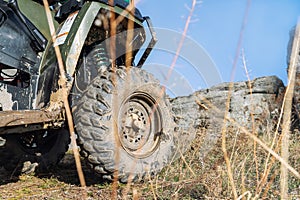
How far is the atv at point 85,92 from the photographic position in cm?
229

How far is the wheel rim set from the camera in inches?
102

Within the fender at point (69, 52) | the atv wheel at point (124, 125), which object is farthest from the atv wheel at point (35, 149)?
the atv wheel at point (124, 125)

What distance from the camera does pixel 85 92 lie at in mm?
2402

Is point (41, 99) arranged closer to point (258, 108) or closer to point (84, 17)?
point (84, 17)

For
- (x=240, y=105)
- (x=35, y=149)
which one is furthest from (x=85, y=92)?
(x=240, y=105)

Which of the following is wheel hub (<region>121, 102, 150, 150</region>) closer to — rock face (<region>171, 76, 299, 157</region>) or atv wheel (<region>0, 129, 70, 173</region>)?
atv wheel (<region>0, 129, 70, 173</region>)

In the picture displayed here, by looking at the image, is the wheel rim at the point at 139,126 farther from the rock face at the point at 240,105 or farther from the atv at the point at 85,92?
the rock face at the point at 240,105

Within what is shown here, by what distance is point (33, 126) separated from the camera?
224 cm

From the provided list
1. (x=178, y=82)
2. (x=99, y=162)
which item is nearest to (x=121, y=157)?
(x=99, y=162)

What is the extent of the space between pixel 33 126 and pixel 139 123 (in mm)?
811

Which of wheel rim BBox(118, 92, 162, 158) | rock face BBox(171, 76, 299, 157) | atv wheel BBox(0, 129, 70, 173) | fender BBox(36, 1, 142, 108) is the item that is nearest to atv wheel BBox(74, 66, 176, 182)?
wheel rim BBox(118, 92, 162, 158)

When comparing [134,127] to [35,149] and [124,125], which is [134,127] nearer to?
[124,125]

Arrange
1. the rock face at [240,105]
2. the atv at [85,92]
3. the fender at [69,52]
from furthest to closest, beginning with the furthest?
the rock face at [240,105], the fender at [69,52], the atv at [85,92]

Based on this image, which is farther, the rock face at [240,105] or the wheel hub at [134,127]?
the rock face at [240,105]
